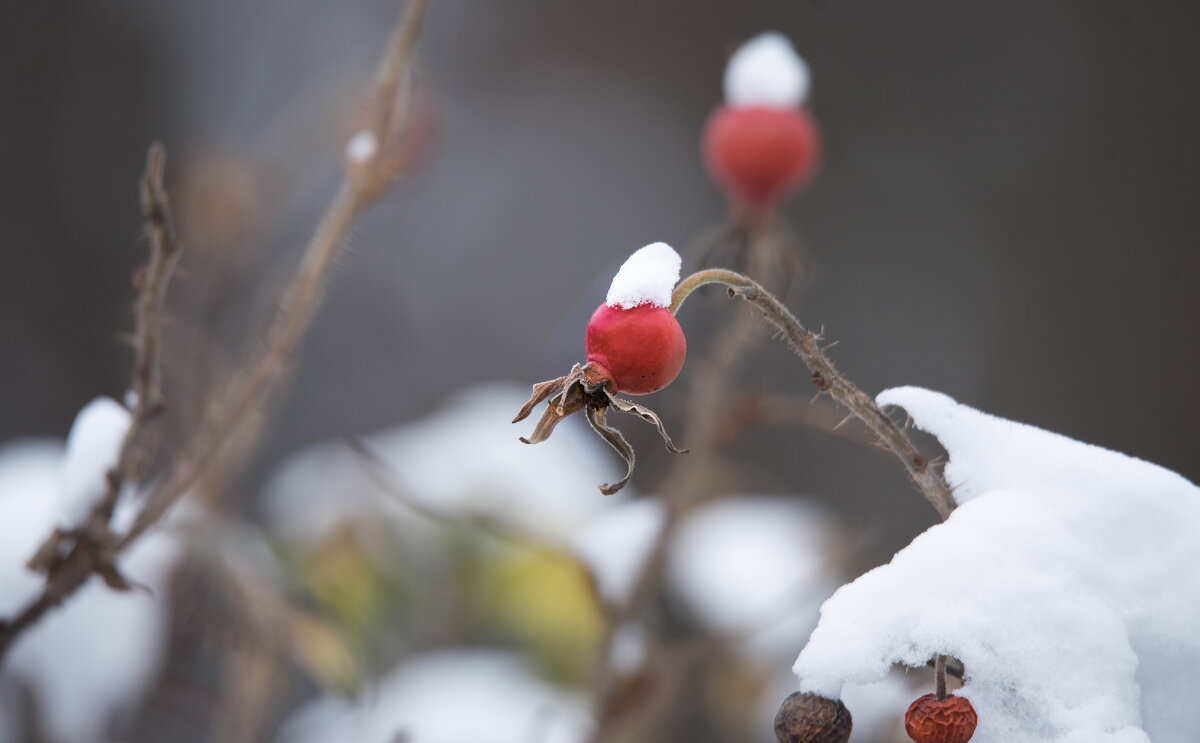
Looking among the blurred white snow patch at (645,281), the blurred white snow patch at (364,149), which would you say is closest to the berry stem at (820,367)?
the blurred white snow patch at (645,281)

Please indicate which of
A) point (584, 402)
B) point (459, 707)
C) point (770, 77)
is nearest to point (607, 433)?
point (584, 402)

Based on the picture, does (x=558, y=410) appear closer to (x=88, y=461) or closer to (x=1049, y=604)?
(x=1049, y=604)

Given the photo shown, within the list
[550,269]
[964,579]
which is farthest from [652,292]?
[550,269]

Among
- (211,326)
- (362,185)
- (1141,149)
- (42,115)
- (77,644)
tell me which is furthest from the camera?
(42,115)

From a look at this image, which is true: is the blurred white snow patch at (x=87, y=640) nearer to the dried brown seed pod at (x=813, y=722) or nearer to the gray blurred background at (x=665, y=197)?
the dried brown seed pod at (x=813, y=722)

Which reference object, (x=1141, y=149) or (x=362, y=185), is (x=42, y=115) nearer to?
(x=362, y=185)

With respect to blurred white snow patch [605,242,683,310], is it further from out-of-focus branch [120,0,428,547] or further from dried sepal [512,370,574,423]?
out-of-focus branch [120,0,428,547]
